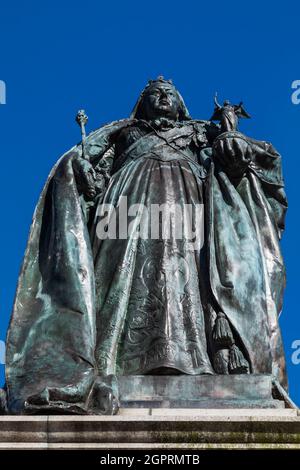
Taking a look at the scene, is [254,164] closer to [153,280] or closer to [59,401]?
[153,280]

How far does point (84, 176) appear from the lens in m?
11.7

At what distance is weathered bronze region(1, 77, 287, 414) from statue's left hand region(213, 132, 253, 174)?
0.04ft

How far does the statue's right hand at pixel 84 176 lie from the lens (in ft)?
38.6

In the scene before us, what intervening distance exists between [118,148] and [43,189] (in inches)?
54.4

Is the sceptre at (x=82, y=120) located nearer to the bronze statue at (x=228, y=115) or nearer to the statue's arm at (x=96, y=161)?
the statue's arm at (x=96, y=161)

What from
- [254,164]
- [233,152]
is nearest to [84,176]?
[233,152]

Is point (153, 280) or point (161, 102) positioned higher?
point (161, 102)

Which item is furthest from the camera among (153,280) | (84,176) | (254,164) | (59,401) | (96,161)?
(96,161)

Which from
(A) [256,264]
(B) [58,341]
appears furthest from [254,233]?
Answer: (B) [58,341]

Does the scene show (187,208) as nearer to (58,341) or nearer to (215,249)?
(215,249)

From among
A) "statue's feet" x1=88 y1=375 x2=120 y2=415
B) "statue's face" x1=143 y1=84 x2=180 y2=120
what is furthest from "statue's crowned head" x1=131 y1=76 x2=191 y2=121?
"statue's feet" x1=88 y1=375 x2=120 y2=415

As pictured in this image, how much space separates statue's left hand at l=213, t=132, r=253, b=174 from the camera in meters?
11.9

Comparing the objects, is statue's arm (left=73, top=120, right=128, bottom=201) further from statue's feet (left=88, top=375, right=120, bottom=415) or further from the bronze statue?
statue's feet (left=88, top=375, right=120, bottom=415)

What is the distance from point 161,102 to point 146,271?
104 inches
